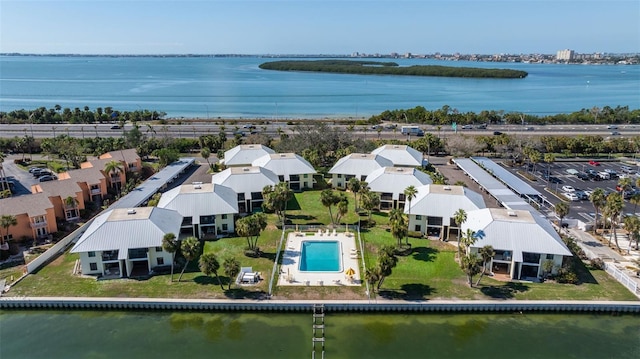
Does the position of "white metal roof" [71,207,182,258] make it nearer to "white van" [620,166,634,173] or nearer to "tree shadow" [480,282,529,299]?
"tree shadow" [480,282,529,299]

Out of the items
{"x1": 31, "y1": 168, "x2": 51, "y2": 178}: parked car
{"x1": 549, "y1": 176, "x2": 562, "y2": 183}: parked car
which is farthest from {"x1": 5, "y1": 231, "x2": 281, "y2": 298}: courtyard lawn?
{"x1": 549, "y1": 176, "x2": 562, "y2": 183}: parked car

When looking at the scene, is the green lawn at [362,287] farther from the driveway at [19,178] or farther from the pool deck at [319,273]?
the driveway at [19,178]

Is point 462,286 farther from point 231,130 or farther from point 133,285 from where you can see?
point 231,130

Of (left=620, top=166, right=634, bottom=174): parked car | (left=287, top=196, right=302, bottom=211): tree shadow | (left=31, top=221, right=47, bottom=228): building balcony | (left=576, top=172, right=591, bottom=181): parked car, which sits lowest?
(left=287, top=196, right=302, bottom=211): tree shadow

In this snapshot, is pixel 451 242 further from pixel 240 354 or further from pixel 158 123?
pixel 158 123

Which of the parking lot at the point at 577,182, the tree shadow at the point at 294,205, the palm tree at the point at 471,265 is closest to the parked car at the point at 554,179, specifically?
the parking lot at the point at 577,182

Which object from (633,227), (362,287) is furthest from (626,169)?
(362,287)

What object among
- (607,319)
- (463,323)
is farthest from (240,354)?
(607,319)
